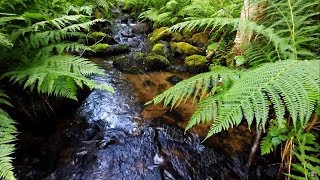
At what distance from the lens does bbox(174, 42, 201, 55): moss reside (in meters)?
5.23

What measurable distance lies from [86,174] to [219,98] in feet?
4.72

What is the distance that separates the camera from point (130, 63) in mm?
4844

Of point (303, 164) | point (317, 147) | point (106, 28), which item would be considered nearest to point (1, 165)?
point (303, 164)

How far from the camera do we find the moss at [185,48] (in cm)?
523

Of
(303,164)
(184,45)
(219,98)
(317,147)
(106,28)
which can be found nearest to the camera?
(219,98)

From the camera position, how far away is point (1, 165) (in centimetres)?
145

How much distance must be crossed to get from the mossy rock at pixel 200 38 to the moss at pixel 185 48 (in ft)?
0.90

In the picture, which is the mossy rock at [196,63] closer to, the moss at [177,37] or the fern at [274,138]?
the moss at [177,37]

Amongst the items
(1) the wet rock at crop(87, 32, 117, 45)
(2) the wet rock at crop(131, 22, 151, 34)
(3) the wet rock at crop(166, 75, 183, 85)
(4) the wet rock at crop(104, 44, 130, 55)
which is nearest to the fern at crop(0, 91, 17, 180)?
(3) the wet rock at crop(166, 75, 183, 85)

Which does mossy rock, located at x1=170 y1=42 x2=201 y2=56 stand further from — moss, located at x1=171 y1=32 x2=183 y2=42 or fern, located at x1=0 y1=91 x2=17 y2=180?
fern, located at x1=0 y1=91 x2=17 y2=180

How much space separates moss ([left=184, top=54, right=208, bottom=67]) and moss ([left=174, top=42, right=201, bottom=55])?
0.32 meters

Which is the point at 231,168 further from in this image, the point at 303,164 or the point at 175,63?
the point at 175,63

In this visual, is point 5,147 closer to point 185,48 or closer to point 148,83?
point 148,83

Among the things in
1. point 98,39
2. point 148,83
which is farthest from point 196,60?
point 98,39
